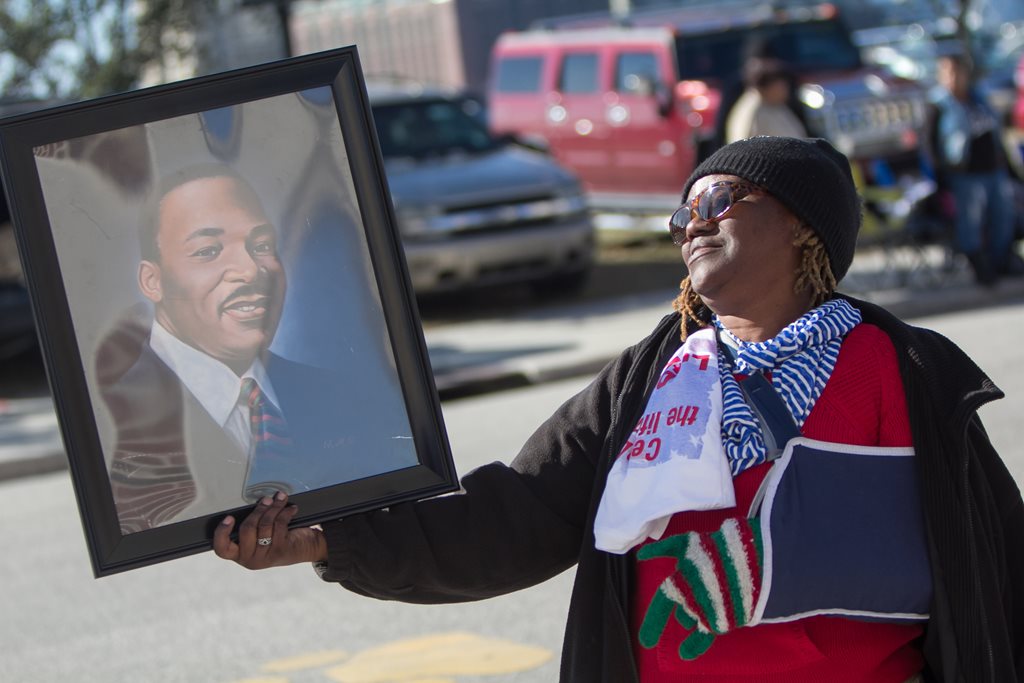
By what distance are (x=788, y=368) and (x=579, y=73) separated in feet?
47.8

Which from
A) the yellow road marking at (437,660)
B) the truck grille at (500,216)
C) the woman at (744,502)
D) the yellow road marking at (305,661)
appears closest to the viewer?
the woman at (744,502)

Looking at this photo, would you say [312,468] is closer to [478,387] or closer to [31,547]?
[31,547]

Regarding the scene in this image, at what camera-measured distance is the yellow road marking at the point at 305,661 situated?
5.16 meters

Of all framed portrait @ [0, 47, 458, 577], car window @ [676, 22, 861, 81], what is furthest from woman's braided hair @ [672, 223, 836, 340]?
car window @ [676, 22, 861, 81]

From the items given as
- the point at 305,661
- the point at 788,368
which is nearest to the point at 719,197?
the point at 788,368

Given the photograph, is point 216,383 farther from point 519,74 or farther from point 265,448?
point 519,74

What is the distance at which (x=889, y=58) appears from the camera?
27.5 meters

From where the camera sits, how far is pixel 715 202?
2.47 metres

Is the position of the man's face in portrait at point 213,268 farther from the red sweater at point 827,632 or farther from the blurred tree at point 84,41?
the blurred tree at point 84,41

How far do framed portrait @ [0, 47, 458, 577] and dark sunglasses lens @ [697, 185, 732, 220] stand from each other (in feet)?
1.69

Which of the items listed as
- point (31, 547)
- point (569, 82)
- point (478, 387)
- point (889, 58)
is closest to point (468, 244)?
point (478, 387)

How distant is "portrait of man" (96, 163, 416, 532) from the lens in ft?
7.73

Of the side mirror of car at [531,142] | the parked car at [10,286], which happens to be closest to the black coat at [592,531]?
the parked car at [10,286]

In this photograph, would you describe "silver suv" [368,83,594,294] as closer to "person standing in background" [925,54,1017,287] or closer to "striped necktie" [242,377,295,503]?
"person standing in background" [925,54,1017,287]
